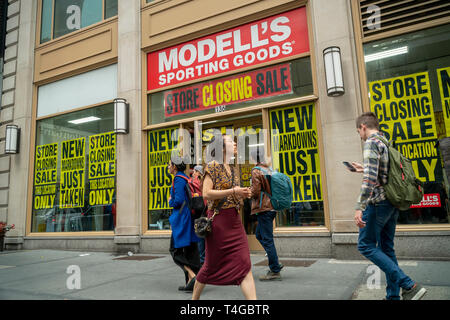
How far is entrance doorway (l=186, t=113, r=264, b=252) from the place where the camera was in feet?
25.6

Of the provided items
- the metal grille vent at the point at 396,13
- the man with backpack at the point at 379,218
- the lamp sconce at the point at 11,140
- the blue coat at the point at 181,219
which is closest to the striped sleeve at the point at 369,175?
the man with backpack at the point at 379,218

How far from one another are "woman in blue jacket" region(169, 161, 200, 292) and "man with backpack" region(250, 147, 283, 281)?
974 millimetres

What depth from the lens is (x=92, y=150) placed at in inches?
377

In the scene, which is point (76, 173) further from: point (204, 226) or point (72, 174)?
point (204, 226)

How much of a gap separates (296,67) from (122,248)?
615 centimetres

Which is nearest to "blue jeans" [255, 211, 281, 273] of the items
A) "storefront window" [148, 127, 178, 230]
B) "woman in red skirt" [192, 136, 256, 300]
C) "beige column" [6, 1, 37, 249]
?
"woman in red skirt" [192, 136, 256, 300]

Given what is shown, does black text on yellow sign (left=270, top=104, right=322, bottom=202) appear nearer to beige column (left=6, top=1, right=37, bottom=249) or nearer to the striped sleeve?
the striped sleeve

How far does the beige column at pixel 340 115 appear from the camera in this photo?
6.25 m

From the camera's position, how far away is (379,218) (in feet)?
10.4

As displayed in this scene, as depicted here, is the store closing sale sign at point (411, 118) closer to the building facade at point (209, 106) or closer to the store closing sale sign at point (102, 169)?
the building facade at point (209, 106)

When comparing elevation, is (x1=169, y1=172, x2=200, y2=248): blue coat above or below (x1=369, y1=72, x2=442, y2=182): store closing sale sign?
below

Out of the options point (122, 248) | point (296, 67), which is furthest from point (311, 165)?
point (122, 248)

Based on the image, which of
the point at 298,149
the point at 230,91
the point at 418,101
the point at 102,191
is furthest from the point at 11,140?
the point at 418,101

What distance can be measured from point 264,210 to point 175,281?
1775 mm
